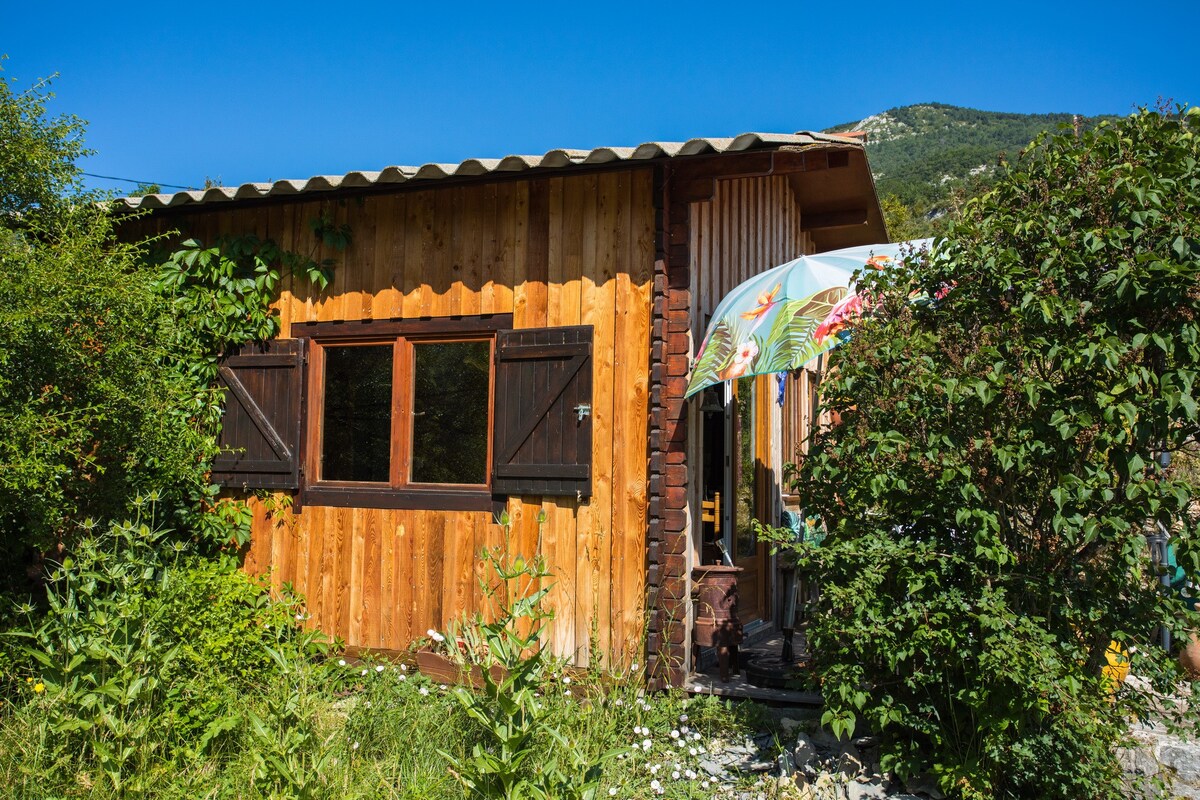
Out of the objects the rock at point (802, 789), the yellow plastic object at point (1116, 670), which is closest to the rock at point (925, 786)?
the rock at point (802, 789)

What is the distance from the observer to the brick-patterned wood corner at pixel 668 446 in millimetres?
5586

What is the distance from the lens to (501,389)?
6086 millimetres

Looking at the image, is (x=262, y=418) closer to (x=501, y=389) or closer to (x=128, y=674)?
(x=501, y=389)

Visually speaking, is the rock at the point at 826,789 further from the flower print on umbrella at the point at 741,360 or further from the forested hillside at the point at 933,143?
the forested hillside at the point at 933,143

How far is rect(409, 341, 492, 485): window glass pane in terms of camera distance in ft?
20.6

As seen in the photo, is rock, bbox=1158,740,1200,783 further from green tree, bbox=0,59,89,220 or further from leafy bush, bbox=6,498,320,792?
green tree, bbox=0,59,89,220

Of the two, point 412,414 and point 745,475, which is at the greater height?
point 412,414

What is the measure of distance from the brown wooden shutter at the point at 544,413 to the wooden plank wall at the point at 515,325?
81mm

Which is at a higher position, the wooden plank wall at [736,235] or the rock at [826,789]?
the wooden plank wall at [736,235]

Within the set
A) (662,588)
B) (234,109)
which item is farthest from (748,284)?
(234,109)

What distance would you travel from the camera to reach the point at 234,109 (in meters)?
18.0

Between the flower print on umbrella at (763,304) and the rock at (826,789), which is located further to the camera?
the flower print on umbrella at (763,304)

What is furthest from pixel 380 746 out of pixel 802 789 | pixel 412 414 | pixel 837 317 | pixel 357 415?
pixel 837 317

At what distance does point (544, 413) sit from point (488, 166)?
5.02 ft
